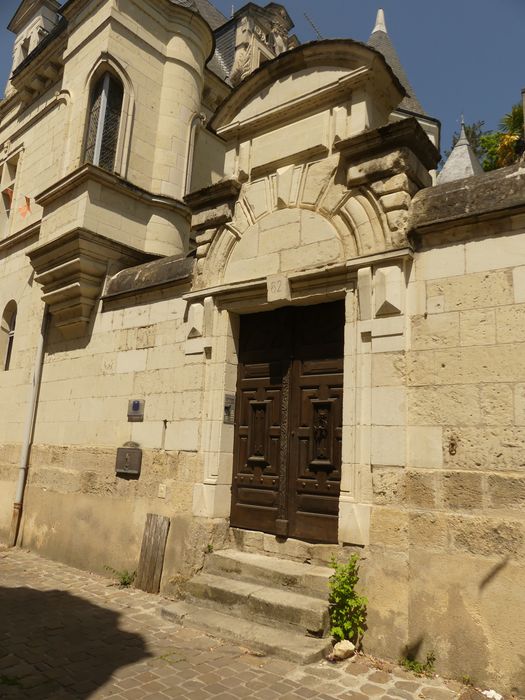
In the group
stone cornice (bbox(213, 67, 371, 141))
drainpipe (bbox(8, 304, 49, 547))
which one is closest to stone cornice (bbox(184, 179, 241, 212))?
stone cornice (bbox(213, 67, 371, 141))

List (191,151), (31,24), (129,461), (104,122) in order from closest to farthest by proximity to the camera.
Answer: (129,461), (104,122), (191,151), (31,24)

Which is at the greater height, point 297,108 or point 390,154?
point 297,108

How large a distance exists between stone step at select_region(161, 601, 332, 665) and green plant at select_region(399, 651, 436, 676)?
525 millimetres

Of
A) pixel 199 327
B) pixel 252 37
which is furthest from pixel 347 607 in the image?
pixel 252 37

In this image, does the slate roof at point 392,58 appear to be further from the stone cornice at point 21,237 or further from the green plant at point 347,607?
the green plant at point 347,607

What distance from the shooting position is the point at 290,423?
468 cm

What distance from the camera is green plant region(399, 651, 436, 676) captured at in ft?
11.1

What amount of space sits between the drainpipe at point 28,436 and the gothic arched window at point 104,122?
2237 mm

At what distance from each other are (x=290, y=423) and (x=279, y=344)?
74 centimetres

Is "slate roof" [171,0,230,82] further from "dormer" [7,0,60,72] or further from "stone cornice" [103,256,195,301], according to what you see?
"stone cornice" [103,256,195,301]

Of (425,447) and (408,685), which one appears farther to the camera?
(425,447)

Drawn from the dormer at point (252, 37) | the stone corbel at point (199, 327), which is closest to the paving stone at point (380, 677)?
the stone corbel at point (199, 327)

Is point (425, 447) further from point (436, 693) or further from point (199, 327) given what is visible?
point (199, 327)

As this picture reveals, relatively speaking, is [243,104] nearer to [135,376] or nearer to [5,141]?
[135,376]
